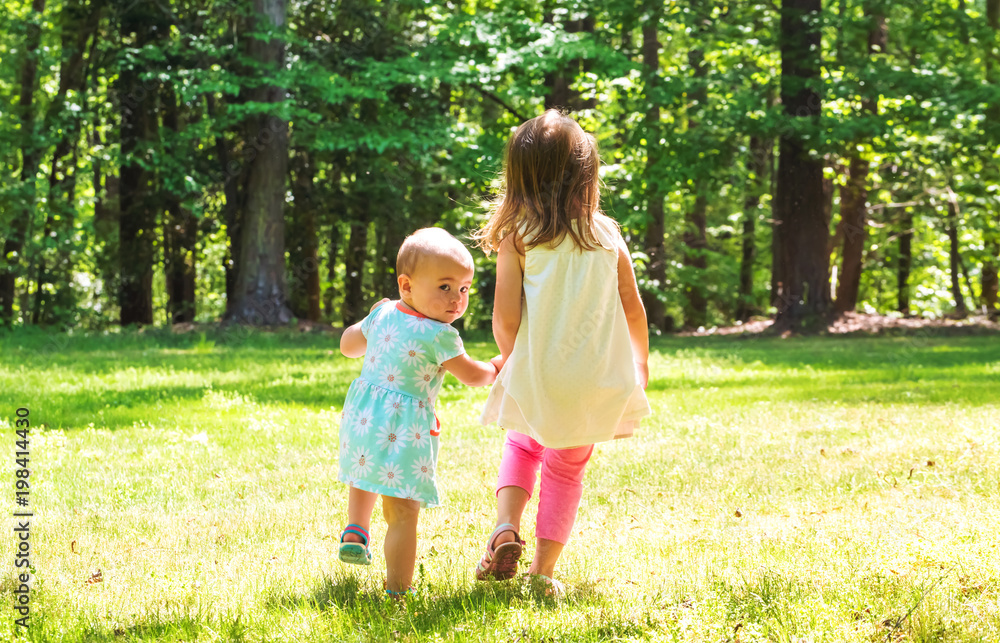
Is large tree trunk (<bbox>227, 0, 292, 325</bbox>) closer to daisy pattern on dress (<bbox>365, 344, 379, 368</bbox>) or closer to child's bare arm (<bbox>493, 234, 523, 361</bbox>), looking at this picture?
daisy pattern on dress (<bbox>365, 344, 379, 368</bbox>)

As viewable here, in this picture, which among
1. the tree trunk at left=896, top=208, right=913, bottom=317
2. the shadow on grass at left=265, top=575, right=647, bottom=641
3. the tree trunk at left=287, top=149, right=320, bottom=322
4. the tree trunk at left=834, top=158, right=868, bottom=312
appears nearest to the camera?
the shadow on grass at left=265, top=575, right=647, bottom=641

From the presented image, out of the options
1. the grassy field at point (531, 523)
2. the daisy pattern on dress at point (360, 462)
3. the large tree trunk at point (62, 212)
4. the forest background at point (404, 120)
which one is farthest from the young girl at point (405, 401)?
the large tree trunk at point (62, 212)

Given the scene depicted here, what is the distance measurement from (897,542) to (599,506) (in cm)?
143

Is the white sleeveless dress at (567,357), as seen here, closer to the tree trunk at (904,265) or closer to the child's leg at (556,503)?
the child's leg at (556,503)

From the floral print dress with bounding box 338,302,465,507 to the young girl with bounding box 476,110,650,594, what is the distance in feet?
0.75

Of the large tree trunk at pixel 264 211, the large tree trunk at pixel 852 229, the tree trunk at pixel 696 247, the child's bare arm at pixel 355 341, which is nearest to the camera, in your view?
the child's bare arm at pixel 355 341

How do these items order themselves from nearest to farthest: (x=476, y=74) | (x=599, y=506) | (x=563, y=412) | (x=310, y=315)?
(x=563, y=412)
(x=599, y=506)
(x=476, y=74)
(x=310, y=315)

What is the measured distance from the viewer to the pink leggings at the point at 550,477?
3355 millimetres

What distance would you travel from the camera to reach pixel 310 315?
78.1 feet

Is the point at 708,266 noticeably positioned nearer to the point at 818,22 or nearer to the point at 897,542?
the point at 818,22

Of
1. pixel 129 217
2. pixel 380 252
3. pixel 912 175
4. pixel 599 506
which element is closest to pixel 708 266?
pixel 912 175

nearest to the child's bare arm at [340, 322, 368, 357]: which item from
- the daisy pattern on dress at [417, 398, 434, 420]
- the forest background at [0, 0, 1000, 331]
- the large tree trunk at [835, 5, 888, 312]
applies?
the daisy pattern on dress at [417, 398, 434, 420]

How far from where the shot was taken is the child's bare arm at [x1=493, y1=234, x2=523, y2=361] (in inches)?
127

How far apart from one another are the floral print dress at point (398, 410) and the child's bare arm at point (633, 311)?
0.64 metres
